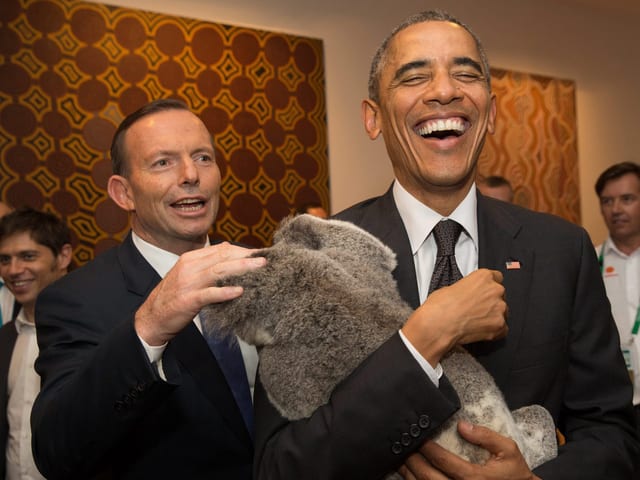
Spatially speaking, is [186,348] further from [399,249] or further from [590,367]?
[590,367]

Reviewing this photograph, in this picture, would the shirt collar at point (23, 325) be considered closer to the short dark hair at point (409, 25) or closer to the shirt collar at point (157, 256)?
A: the shirt collar at point (157, 256)

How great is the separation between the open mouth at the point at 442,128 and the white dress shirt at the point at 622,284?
2.75 metres

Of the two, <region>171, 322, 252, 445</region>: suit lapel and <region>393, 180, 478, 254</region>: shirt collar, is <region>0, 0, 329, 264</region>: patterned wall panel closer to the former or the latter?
<region>171, 322, 252, 445</region>: suit lapel

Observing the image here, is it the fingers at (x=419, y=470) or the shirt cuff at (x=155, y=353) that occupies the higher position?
the shirt cuff at (x=155, y=353)

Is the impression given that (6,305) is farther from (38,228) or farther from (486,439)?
(486,439)

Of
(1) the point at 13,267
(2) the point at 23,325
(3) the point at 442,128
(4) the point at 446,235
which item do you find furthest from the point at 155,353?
(1) the point at 13,267

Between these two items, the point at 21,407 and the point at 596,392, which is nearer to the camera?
the point at 596,392

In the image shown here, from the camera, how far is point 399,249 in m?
1.47

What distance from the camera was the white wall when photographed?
200 inches

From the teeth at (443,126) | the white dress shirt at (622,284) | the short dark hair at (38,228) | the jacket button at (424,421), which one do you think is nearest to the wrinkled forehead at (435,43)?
the teeth at (443,126)

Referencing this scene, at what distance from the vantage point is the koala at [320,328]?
110 centimetres

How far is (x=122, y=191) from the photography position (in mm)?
2186

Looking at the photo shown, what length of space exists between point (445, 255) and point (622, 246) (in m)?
3.23

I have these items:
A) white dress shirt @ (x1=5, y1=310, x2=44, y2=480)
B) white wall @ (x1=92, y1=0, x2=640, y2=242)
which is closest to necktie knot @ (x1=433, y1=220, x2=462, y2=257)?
white dress shirt @ (x1=5, y1=310, x2=44, y2=480)
